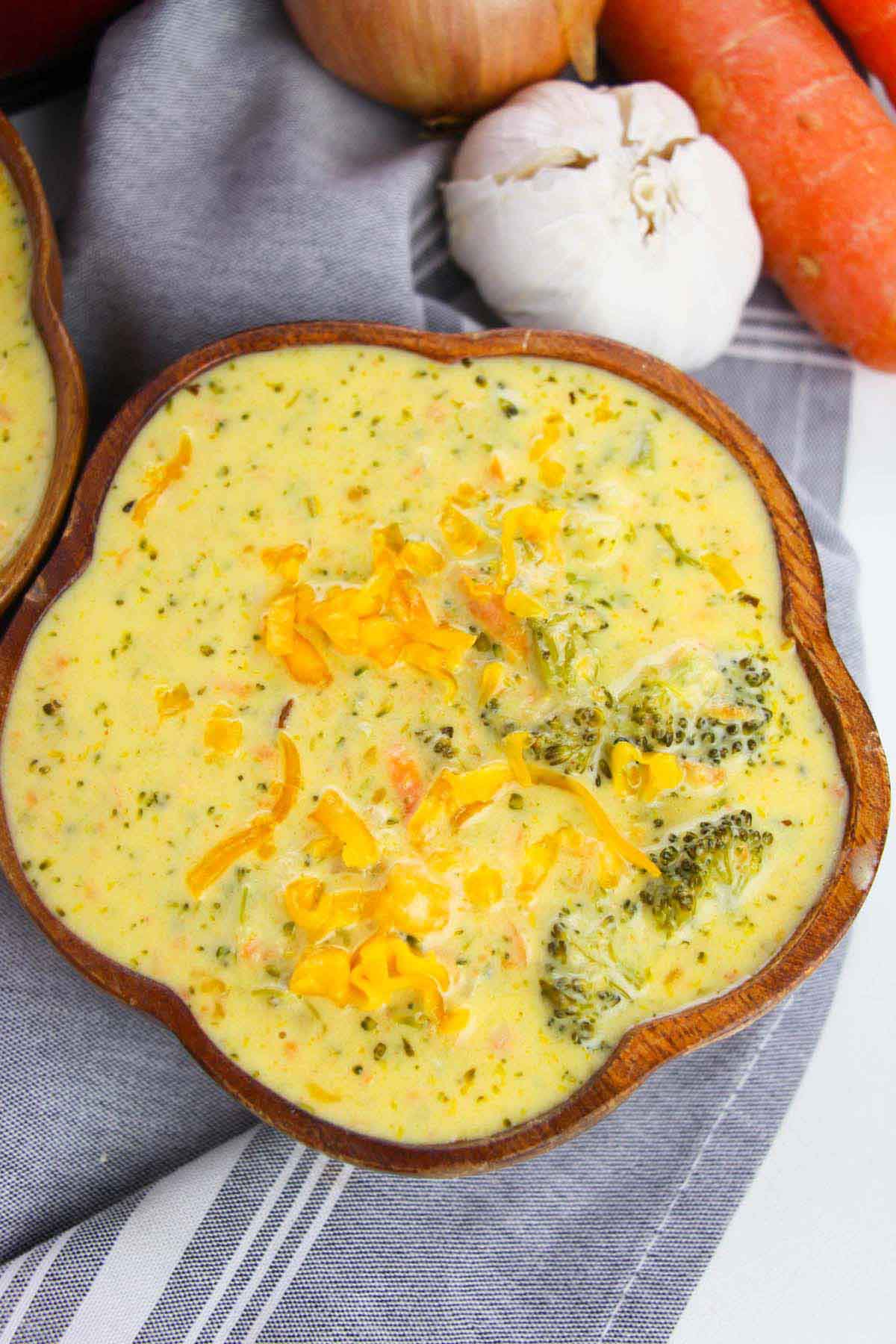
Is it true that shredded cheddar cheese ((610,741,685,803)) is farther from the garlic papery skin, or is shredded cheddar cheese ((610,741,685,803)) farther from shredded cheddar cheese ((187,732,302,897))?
the garlic papery skin

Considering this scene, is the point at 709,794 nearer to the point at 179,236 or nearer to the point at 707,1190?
the point at 707,1190

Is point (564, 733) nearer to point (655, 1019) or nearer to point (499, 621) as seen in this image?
point (499, 621)

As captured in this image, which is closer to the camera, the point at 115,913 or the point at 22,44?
the point at 115,913

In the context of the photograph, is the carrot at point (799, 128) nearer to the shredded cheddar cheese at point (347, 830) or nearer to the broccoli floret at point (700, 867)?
the broccoli floret at point (700, 867)

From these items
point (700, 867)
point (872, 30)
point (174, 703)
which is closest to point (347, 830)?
point (174, 703)

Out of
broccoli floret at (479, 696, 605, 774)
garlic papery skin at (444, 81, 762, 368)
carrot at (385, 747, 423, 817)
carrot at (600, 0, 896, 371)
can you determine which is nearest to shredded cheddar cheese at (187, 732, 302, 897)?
carrot at (385, 747, 423, 817)

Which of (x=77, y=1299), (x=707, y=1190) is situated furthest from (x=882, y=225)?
(x=77, y=1299)
